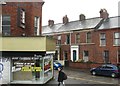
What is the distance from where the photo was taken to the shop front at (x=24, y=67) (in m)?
21.1

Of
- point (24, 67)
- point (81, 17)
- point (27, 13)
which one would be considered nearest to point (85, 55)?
point (81, 17)

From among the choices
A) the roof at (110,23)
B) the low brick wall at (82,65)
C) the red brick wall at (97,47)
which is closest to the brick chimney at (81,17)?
the red brick wall at (97,47)

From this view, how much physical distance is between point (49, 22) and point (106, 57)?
24741mm

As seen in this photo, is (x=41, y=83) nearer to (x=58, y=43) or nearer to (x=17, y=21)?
(x=17, y=21)

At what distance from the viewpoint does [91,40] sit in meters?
45.8

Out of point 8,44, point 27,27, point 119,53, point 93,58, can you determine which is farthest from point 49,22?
point 8,44

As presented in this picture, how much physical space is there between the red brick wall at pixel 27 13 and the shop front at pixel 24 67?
5024 mm

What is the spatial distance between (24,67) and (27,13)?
25.8 feet

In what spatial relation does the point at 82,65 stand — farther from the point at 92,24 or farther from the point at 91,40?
the point at 92,24

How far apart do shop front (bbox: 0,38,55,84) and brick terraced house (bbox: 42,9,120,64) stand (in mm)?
21857

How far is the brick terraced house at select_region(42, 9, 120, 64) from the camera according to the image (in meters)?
42.1

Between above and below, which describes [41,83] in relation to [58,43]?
below

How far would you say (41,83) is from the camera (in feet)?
70.1

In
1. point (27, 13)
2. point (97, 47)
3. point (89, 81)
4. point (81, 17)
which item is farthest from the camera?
point (81, 17)
